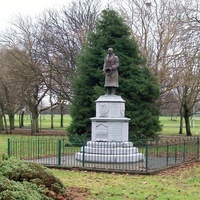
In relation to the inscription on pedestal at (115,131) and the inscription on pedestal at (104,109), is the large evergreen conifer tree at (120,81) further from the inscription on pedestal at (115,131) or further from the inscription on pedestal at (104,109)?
the inscription on pedestal at (115,131)

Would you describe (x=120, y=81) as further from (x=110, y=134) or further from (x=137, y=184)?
(x=137, y=184)

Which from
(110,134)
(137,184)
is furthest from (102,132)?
(137,184)

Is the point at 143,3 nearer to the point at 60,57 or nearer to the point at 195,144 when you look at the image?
the point at 60,57

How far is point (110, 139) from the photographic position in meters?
16.7

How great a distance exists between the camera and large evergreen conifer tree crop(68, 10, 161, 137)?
25250 mm

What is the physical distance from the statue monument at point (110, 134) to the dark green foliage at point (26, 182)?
8.14 meters

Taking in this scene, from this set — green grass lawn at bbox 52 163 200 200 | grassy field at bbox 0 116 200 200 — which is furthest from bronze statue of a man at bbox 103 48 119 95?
green grass lawn at bbox 52 163 200 200

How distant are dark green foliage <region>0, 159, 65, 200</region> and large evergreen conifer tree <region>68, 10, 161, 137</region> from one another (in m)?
17.2

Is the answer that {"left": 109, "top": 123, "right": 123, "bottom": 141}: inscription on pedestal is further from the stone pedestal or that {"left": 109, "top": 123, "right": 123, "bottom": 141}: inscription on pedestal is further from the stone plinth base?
the stone plinth base

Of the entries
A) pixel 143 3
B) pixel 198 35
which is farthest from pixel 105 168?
pixel 143 3

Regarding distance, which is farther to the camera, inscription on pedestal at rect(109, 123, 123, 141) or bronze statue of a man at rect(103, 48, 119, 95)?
bronze statue of a man at rect(103, 48, 119, 95)

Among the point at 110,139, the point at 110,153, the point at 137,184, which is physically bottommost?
the point at 137,184

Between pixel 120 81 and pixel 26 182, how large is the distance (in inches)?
738

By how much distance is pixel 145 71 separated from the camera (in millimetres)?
26328
